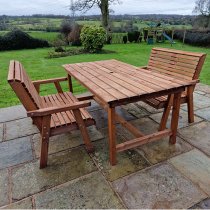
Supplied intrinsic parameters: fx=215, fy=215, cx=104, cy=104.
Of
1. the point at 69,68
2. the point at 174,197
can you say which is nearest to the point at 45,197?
the point at 174,197

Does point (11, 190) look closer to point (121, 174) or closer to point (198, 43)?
point (121, 174)

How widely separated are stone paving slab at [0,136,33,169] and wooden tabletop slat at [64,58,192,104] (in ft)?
3.89

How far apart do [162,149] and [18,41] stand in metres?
13.9

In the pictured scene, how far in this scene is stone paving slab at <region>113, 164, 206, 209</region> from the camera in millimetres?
2041

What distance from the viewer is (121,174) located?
242 cm

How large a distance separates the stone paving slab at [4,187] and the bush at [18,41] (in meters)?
13.1

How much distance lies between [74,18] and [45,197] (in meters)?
20.5

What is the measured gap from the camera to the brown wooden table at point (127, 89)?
7.63 ft

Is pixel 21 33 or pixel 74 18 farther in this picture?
pixel 74 18

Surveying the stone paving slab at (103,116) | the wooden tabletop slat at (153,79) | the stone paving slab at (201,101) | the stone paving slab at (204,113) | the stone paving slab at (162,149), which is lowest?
the stone paving slab at (103,116)

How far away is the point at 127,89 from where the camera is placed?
248 cm

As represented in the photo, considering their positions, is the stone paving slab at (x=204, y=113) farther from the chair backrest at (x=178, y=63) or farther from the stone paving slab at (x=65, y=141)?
the stone paving slab at (x=65, y=141)

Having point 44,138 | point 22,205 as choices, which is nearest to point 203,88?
point 44,138

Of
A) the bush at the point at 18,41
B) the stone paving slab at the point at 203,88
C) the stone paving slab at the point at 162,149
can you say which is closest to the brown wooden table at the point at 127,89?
the stone paving slab at the point at 162,149
